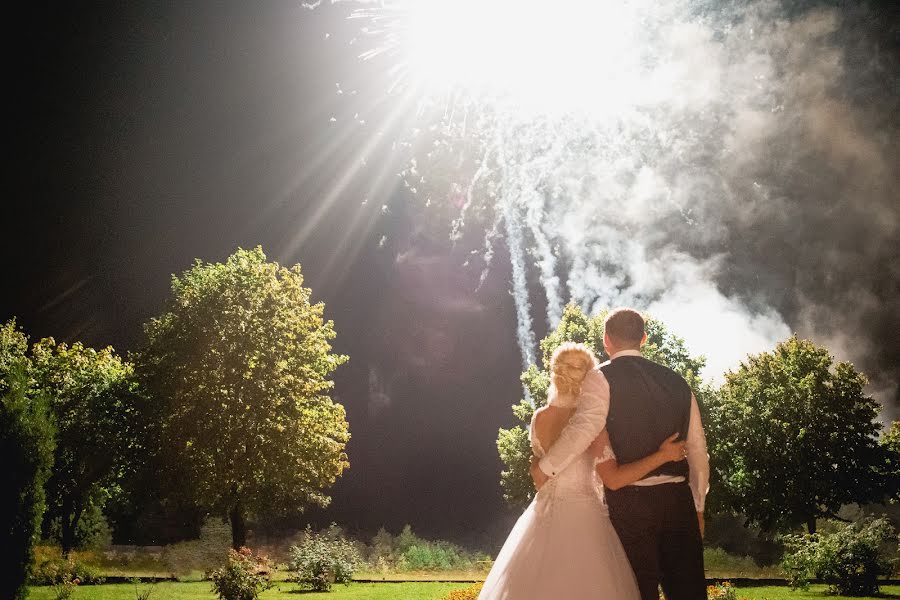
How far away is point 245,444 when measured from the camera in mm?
22469

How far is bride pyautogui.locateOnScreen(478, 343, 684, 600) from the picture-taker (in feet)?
16.2

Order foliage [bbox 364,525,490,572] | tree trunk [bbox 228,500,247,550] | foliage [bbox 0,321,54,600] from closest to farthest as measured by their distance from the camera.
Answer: foliage [bbox 0,321,54,600] < tree trunk [bbox 228,500,247,550] < foliage [bbox 364,525,490,572]

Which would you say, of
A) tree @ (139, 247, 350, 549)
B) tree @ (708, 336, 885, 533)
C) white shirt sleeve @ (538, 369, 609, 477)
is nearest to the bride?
white shirt sleeve @ (538, 369, 609, 477)

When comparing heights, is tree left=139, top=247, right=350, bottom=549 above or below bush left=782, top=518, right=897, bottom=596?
above

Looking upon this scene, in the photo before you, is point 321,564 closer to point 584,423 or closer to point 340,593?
point 340,593

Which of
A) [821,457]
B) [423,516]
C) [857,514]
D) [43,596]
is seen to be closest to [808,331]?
[821,457]

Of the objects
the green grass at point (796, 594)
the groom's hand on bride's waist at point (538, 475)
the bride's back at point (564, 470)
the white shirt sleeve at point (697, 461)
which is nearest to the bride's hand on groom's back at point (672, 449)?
the white shirt sleeve at point (697, 461)

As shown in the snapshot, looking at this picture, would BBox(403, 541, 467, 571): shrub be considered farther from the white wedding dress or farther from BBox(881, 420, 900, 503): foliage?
the white wedding dress

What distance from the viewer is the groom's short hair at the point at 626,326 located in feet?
17.6

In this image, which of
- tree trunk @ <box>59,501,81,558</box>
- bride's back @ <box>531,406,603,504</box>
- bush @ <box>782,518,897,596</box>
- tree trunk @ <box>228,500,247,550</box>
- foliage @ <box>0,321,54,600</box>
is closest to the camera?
bride's back @ <box>531,406,603,504</box>

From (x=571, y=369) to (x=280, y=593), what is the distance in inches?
785

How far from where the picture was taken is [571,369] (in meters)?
5.55

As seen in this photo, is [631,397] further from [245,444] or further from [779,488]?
[779,488]

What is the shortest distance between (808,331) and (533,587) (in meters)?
40.8
